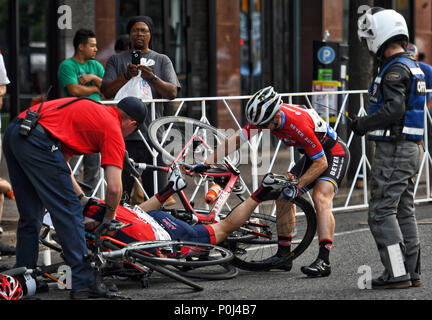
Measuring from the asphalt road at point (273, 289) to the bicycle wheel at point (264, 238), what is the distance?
0.11 meters

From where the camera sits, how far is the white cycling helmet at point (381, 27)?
643 cm

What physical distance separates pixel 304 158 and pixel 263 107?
655 millimetres

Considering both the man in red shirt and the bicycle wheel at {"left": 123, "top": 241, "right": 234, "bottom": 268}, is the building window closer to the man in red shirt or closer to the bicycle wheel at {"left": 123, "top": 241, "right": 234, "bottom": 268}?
the bicycle wheel at {"left": 123, "top": 241, "right": 234, "bottom": 268}

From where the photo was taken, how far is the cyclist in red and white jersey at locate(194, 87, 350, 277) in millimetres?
7062

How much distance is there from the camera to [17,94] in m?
13.1

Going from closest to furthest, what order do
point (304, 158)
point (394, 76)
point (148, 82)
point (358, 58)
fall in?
point (394, 76) < point (304, 158) < point (148, 82) < point (358, 58)

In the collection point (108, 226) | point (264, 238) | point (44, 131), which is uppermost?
point (44, 131)

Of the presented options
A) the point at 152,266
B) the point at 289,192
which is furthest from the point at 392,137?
the point at 152,266

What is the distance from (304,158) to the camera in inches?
293

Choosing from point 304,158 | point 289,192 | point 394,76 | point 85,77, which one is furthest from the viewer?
point 85,77

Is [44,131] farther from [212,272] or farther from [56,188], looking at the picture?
[212,272]

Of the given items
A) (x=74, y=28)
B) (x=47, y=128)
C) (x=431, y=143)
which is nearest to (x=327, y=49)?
(x=431, y=143)

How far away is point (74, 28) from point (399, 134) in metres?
7.79

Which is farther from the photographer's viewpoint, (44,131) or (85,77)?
(85,77)
